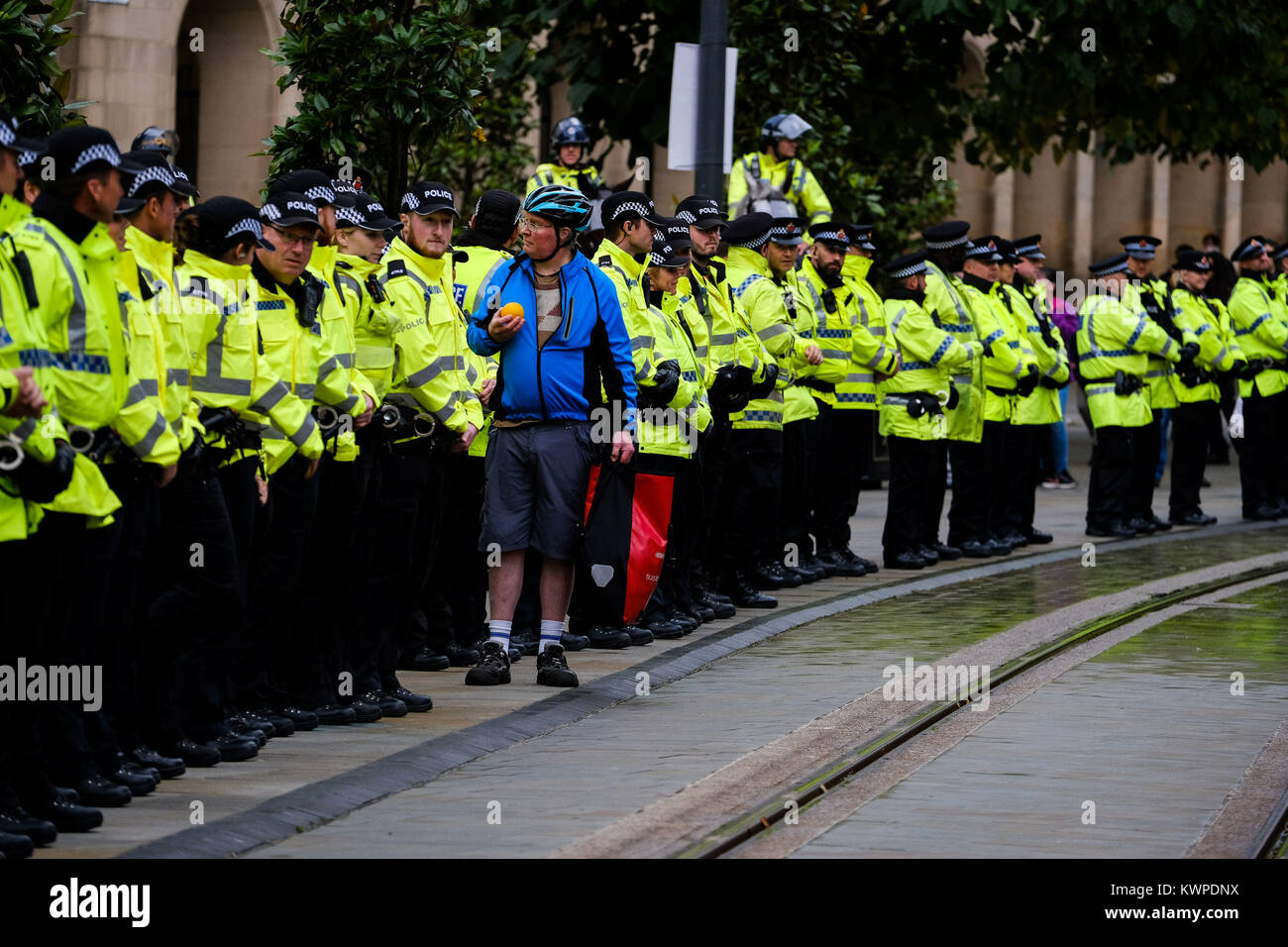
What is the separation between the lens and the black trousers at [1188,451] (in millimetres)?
20625

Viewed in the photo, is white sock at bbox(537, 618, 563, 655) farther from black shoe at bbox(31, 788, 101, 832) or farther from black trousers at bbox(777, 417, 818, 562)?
black trousers at bbox(777, 417, 818, 562)

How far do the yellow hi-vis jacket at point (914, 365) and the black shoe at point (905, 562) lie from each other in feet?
2.72

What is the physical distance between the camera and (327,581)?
32.3ft

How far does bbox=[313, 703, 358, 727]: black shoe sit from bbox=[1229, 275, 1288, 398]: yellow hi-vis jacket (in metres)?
13.5

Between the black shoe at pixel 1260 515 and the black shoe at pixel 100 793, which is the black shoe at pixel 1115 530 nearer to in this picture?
the black shoe at pixel 1260 515

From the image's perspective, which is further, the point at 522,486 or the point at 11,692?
the point at 522,486

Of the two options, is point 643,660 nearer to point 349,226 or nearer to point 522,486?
point 522,486

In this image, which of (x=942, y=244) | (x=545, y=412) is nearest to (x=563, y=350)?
(x=545, y=412)

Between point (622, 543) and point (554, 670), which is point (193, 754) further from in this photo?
point (622, 543)

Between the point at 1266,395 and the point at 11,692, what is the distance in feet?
53.2

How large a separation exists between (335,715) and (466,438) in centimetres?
149

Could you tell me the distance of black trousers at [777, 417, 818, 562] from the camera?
1512cm
